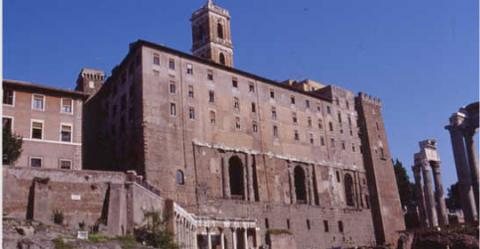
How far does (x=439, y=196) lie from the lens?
152 ft

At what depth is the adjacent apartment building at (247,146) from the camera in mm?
45625

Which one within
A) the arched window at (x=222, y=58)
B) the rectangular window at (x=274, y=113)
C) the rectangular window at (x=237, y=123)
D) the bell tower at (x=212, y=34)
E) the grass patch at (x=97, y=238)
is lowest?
the grass patch at (x=97, y=238)

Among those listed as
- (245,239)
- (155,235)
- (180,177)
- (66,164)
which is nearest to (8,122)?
(66,164)

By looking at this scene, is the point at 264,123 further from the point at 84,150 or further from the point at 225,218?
the point at 84,150

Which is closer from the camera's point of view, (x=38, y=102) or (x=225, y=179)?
(x=38, y=102)

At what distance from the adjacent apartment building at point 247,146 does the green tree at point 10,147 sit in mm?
11532

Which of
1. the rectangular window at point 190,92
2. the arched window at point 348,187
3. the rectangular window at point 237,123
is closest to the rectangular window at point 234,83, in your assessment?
the rectangular window at point 237,123

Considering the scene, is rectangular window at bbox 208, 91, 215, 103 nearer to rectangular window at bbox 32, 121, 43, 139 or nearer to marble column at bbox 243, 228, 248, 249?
marble column at bbox 243, 228, 248, 249

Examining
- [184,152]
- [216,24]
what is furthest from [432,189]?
[216,24]

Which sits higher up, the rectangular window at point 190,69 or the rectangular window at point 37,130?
the rectangular window at point 190,69

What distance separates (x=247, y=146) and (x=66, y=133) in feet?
61.8

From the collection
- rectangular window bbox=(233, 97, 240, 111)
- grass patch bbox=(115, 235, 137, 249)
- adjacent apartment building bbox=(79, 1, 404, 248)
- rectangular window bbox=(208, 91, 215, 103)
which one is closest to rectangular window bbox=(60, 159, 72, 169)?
adjacent apartment building bbox=(79, 1, 404, 248)

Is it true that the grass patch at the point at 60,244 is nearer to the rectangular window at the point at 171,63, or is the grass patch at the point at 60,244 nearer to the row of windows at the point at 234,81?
the row of windows at the point at 234,81

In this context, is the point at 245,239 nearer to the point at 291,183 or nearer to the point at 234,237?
the point at 234,237
